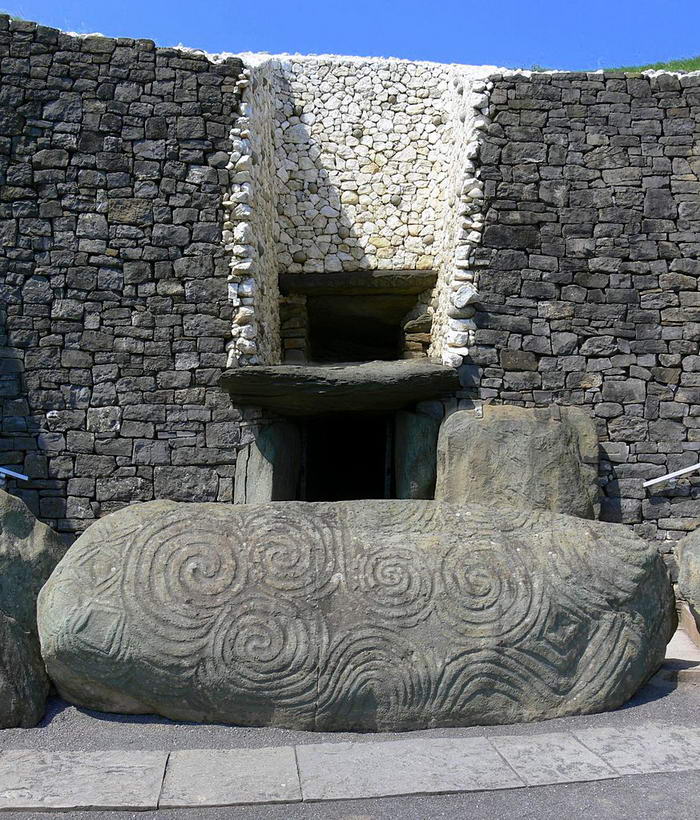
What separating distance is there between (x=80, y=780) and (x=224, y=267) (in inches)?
188

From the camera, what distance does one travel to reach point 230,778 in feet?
10.00

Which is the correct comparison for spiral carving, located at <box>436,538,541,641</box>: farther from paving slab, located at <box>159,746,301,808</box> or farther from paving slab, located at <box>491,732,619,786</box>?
paving slab, located at <box>159,746,301,808</box>

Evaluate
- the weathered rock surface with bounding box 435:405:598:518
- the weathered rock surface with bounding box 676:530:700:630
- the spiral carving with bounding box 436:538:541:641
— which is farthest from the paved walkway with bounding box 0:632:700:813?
the weathered rock surface with bounding box 435:405:598:518

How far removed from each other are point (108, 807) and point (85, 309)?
485 cm

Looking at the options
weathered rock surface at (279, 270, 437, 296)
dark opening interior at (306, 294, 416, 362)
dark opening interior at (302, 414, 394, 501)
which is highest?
weathered rock surface at (279, 270, 437, 296)

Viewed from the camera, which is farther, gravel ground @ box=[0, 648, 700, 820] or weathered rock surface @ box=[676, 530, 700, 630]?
weathered rock surface @ box=[676, 530, 700, 630]

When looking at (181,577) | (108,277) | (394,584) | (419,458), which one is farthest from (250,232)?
(394,584)

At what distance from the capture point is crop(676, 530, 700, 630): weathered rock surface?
446 cm

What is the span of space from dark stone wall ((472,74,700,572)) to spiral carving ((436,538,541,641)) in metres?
3.12

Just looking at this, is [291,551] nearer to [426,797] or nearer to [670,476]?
[426,797]

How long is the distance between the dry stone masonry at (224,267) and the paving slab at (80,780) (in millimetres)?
3507

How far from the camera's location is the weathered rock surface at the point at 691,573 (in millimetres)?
4457

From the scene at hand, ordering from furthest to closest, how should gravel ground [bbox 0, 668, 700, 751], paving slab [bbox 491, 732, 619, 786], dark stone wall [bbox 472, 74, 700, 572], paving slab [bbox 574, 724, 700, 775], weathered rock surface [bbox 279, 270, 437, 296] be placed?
weathered rock surface [bbox 279, 270, 437, 296] → dark stone wall [bbox 472, 74, 700, 572] → gravel ground [bbox 0, 668, 700, 751] → paving slab [bbox 574, 724, 700, 775] → paving slab [bbox 491, 732, 619, 786]

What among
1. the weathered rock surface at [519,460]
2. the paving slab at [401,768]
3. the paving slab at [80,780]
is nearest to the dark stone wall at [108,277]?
the weathered rock surface at [519,460]
